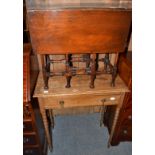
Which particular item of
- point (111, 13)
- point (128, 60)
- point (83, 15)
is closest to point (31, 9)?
point (83, 15)

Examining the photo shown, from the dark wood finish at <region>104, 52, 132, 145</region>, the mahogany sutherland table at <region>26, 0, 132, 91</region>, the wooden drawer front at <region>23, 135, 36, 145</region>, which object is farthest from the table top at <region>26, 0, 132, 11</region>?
the wooden drawer front at <region>23, 135, 36, 145</region>

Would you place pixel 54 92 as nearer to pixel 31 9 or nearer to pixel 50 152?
pixel 31 9

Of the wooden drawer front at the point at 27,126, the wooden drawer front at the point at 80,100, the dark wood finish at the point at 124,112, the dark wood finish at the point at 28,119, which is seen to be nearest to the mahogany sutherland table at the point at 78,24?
the dark wood finish at the point at 28,119

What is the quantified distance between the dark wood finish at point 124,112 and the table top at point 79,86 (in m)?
0.07

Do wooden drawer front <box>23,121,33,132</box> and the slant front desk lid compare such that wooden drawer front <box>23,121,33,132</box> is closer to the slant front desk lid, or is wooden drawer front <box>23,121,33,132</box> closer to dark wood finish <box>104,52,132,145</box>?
the slant front desk lid

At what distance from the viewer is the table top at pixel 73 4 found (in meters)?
0.97

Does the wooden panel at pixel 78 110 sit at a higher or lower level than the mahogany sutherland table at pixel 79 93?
lower

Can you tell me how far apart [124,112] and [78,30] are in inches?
33.8

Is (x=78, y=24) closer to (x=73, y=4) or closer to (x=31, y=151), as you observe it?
(x=73, y=4)

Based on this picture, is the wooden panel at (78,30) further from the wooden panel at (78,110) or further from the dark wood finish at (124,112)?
the wooden panel at (78,110)

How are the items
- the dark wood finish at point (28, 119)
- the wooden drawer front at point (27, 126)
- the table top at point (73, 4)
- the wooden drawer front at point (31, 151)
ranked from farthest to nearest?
the wooden drawer front at point (31, 151) < the wooden drawer front at point (27, 126) < the dark wood finish at point (28, 119) < the table top at point (73, 4)

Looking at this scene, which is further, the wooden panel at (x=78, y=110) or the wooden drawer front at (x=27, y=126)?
the wooden panel at (x=78, y=110)

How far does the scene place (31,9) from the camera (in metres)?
0.97

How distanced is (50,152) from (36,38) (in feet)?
3.93
